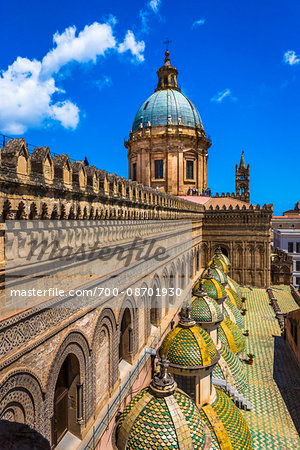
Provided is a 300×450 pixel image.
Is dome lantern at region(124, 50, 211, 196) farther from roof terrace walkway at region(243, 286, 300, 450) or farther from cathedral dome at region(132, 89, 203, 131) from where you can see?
roof terrace walkway at region(243, 286, 300, 450)

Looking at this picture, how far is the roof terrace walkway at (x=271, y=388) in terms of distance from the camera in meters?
8.81

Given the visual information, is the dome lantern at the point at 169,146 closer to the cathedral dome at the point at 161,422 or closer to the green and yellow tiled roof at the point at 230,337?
the green and yellow tiled roof at the point at 230,337

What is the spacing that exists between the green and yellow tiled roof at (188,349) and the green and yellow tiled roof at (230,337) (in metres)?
4.93

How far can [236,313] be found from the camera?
1628 cm

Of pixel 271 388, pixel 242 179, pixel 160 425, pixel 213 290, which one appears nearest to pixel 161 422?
pixel 160 425

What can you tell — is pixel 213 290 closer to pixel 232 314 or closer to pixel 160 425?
pixel 232 314

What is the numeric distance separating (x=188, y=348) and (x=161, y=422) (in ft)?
8.12

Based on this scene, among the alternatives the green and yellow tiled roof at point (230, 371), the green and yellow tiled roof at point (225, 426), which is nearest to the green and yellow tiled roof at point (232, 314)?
the green and yellow tiled roof at point (230, 371)

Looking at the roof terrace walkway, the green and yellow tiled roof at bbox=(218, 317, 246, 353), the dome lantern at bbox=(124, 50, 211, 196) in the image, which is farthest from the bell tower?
the green and yellow tiled roof at bbox=(218, 317, 246, 353)

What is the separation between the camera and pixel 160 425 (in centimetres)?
486

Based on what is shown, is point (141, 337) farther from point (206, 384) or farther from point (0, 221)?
point (0, 221)

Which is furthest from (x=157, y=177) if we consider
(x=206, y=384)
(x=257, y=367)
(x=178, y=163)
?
(x=206, y=384)

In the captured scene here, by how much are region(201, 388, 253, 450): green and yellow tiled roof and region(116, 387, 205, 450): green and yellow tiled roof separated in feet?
5.45

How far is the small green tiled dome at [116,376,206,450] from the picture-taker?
472 centimetres
